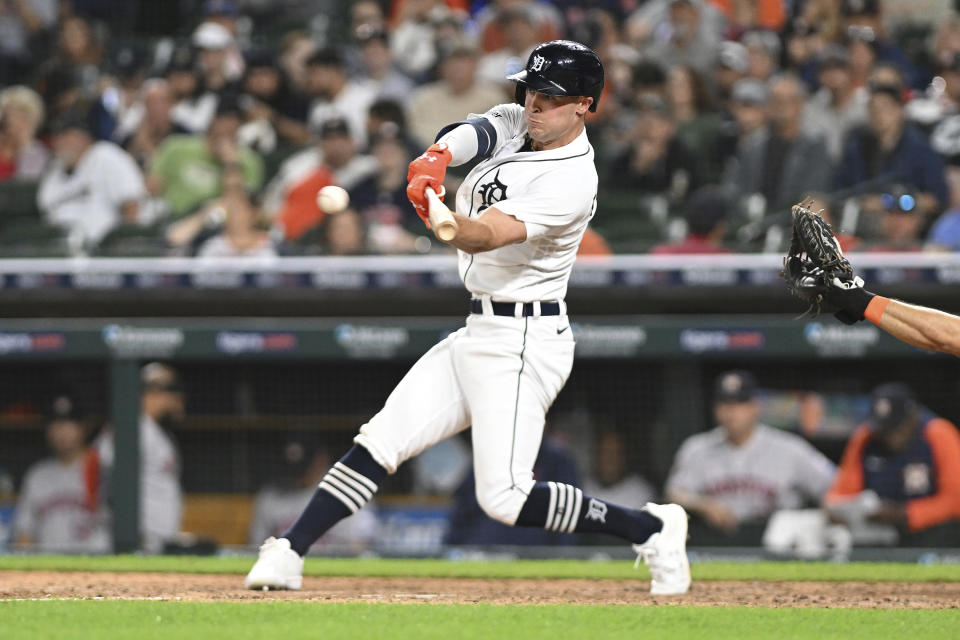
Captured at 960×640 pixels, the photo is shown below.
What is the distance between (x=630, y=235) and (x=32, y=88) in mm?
4951

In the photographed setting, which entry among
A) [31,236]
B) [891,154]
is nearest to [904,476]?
[891,154]

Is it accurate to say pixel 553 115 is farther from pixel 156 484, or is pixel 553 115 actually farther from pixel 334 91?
pixel 334 91

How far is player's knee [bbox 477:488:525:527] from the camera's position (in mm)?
4270

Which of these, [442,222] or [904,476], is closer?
[442,222]

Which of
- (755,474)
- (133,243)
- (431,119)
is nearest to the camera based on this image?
(755,474)

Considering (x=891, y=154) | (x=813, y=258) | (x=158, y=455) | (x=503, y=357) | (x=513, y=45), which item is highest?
(x=513, y=45)

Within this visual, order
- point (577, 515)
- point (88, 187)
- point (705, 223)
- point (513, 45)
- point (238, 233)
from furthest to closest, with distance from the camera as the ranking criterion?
point (513, 45), point (88, 187), point (238, 233), point (705, 223), point (577, 515)

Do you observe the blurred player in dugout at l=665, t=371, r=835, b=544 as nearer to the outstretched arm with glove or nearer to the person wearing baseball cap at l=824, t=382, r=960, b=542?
the person wearing baseball cap at l=824, t=382, r=960, b=542

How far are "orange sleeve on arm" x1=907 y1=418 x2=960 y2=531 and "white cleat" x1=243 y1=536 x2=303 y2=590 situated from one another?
125 inches

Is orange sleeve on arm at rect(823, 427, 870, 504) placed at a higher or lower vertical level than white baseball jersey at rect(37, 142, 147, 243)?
lower

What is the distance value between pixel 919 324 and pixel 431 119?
15.9 ft

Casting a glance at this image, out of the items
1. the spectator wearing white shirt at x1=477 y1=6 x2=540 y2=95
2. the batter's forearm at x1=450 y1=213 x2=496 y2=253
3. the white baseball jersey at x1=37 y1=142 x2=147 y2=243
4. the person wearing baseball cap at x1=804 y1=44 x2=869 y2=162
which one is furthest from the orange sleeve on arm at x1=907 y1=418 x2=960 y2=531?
the white baseball jersey at x1=37 y1=142 x2=147 y2=243

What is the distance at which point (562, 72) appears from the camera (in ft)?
13.7

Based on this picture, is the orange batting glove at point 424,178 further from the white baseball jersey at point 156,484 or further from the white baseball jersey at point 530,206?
the white baseball jersey at point 156,484
